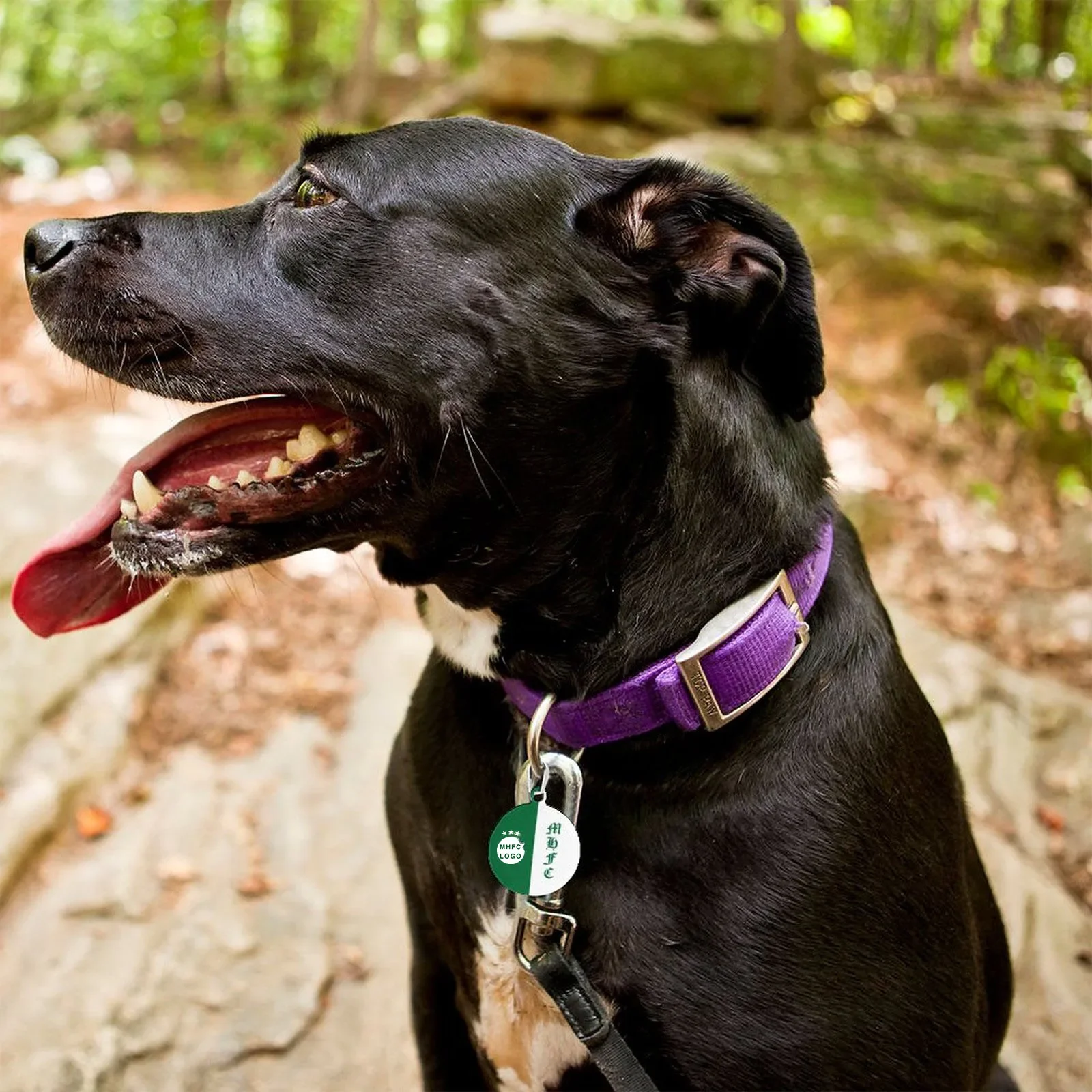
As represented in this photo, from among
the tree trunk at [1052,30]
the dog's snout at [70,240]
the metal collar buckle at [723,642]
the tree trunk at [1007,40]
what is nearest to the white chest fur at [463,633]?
the metal collar buckle at [723,642]

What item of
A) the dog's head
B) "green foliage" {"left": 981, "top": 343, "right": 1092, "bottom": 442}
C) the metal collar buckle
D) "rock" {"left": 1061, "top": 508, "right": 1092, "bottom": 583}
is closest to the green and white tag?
the metal collar buckle

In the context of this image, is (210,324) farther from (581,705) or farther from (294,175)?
(581,705)

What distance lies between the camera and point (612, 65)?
8.69 m

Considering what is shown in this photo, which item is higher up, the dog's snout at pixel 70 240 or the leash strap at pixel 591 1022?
the dog's snout at pixel 70 240

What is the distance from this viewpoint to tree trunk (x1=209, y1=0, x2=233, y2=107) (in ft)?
33.6

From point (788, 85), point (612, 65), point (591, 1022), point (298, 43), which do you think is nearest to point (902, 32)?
point (298, 43)

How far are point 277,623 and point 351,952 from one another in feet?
5.42

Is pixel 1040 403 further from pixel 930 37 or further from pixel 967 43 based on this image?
pixel 930 37

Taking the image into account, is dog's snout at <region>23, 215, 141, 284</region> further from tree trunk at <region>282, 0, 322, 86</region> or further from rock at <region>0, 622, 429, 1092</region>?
tree trunk at <region>282, 0, 322, 86</region>

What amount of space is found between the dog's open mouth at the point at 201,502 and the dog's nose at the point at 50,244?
0.35 metres

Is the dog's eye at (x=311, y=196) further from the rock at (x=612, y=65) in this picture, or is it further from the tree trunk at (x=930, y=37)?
the tree trunk at (x=930, y=37)

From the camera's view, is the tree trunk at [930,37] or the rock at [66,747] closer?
the rock at [66,747]

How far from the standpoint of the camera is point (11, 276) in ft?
22.6

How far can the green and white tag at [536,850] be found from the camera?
5.86 ft
